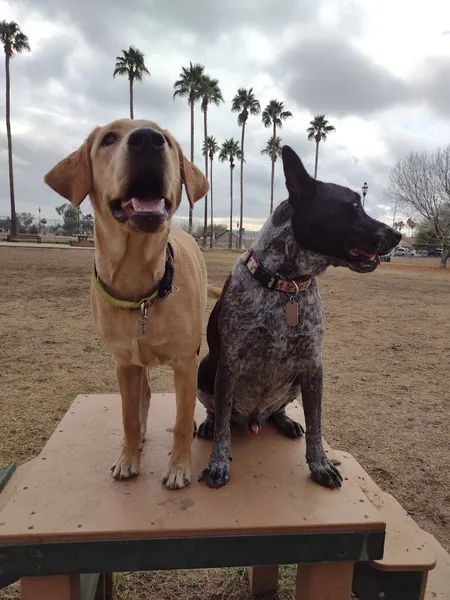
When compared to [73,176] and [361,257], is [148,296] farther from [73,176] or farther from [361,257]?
[361,257]

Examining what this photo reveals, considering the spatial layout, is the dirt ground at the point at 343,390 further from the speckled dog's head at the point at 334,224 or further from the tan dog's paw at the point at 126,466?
the speckled dog's head at the point at 334,224

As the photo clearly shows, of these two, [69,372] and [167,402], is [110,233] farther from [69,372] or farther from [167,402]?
[69,372]

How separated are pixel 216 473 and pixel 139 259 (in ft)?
3.39

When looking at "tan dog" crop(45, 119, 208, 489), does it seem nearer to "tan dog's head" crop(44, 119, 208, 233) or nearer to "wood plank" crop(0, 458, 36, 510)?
"tan dog's head" crop(44, 119, 208, 233)

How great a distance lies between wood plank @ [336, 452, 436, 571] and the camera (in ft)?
6.61

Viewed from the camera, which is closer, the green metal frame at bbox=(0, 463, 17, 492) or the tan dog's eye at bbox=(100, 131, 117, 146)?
the tan dog's eye at bbox=(100, 131, 117, 146)

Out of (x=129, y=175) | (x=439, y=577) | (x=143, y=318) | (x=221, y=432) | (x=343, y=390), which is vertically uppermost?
(x=129, y=175)

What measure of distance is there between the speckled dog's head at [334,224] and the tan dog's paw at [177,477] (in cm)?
116

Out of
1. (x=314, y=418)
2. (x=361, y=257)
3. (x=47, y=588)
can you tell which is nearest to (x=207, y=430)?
(x=314, y=418)

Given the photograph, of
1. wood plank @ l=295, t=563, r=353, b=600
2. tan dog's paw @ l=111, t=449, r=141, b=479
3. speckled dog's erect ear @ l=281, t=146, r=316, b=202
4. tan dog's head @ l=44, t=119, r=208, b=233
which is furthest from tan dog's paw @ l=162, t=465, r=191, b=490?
speckled dog's erect ear @ l=281, t=146, r=316, b=202

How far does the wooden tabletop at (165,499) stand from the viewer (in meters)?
1.74

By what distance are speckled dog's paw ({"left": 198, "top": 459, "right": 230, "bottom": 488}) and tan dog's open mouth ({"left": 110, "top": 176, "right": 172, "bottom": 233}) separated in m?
1.13

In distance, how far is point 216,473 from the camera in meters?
2.11

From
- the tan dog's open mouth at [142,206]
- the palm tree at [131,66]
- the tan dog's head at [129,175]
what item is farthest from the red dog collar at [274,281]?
the palm tree at [131,66]
